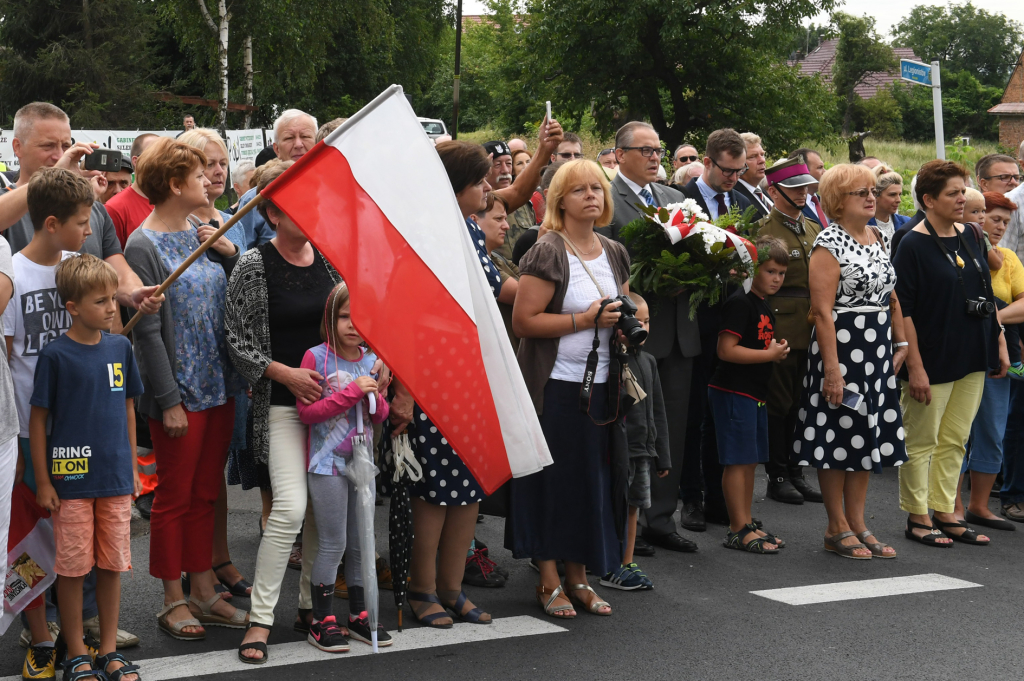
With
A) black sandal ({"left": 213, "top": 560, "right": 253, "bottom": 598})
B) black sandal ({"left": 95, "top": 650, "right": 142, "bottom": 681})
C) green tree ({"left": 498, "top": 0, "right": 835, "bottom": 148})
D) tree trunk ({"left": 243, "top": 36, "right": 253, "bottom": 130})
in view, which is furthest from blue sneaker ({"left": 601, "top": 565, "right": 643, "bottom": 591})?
green tree ({"left": 498, "top": 0, "right": 835, "bottom": 148})

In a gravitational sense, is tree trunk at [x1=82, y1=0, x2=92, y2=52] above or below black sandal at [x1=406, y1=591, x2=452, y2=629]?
above

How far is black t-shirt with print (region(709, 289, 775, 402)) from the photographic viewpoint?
6.49m

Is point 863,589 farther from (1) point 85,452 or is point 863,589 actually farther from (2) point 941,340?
(1) point 85,452

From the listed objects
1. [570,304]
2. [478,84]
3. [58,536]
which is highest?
[478,84]

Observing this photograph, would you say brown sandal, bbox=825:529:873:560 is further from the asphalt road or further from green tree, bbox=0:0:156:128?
green tree, bbox=0:0:156:128

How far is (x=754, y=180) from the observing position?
842cm

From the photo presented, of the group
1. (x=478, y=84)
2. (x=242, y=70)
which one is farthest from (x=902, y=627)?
(x=478, y=84)

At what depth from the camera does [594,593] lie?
5.26 meters

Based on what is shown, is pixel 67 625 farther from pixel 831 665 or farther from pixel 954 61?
pixel 954 61

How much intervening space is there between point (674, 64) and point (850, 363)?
35190 millimetres

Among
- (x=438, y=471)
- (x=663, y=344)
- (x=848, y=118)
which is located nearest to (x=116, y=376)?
(x=438, y=471)

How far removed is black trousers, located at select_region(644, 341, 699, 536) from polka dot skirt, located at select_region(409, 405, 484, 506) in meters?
1.82

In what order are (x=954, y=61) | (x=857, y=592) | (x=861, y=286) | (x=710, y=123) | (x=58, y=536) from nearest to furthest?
(x=58, y=536), (x=857, y=592), (x=861, y=286), (x=710, y=123), (x=954, y=61)

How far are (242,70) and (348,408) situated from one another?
31194mm
